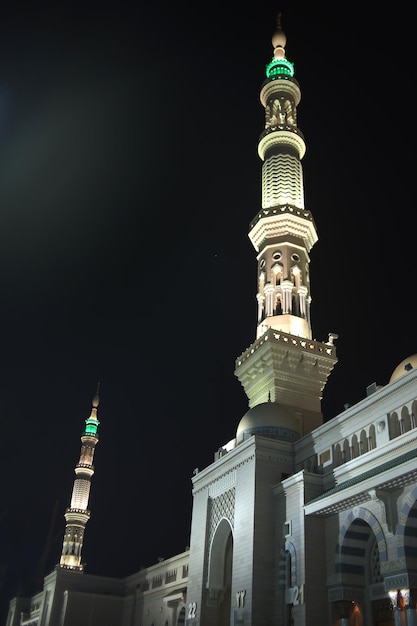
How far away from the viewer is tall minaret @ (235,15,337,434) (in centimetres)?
2920

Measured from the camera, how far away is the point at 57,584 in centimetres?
4706

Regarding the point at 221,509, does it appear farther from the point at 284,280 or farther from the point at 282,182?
the point at 282,182

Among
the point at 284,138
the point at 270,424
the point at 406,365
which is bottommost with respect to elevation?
the point at 270,424

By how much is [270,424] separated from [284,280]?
9.61 metres

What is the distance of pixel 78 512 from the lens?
52562 mm

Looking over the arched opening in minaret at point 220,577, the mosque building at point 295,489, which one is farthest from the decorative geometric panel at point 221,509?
the arched opening in minaret at point 220,577

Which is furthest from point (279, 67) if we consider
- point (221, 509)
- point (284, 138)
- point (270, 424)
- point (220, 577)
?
point (220, 577)

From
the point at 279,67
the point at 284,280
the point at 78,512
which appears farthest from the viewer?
the point at 78,512

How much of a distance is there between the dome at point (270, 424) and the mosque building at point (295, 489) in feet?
0.19

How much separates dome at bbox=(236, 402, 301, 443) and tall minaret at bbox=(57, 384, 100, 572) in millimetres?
31072

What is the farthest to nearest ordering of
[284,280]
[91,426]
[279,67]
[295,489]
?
1. [91,426]
2. [279,67]
3. [284,280]
4. [295,489]

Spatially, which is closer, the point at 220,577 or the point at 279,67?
the point at 220,577

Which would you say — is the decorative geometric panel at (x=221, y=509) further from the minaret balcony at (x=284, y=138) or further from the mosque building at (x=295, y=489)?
the minaret balcony at (x=284, y=138)

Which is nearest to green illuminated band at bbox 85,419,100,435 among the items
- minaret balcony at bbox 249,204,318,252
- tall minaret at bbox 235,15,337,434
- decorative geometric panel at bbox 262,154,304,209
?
tall minaret at bbox 235,15,337,434
